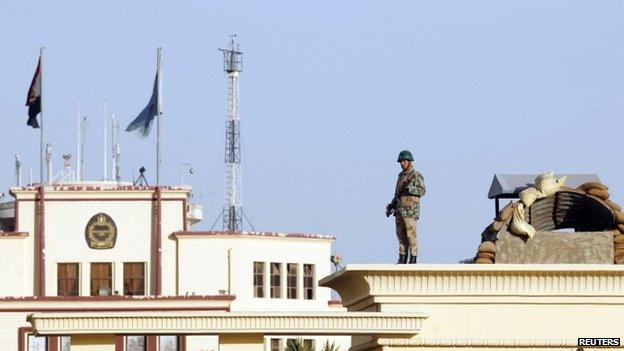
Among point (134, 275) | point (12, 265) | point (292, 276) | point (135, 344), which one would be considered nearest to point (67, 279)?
point (12, 265)

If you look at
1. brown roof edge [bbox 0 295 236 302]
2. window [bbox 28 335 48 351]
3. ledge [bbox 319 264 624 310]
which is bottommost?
window [bbox 28 335 48 351]

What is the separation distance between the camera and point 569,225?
1198 inches

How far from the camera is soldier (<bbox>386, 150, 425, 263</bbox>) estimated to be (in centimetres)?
2886

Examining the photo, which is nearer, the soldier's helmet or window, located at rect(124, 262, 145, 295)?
the soldier's helmet

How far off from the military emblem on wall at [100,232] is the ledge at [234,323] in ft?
202

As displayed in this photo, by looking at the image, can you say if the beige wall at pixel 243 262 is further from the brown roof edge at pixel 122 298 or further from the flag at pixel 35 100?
the flag at pixel 35 100

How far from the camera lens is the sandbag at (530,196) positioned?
29.7 metres

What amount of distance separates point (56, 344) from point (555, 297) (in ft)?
193

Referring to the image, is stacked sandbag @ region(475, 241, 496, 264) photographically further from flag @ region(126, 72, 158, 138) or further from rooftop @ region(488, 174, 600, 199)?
flag @ region(126, 72, 158, 138)

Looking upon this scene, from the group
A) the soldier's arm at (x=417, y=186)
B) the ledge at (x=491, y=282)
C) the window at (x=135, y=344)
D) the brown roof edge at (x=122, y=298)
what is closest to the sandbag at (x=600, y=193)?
the ledge at (x=491, y=282)

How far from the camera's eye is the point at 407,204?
28891mm

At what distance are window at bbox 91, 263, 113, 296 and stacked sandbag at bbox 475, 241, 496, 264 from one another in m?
60.5

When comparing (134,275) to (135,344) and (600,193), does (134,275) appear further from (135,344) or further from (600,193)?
(600,193)

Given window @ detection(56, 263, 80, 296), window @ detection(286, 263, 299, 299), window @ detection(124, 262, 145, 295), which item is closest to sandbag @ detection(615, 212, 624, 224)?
window @ detection(124, 262, 145, 295)
